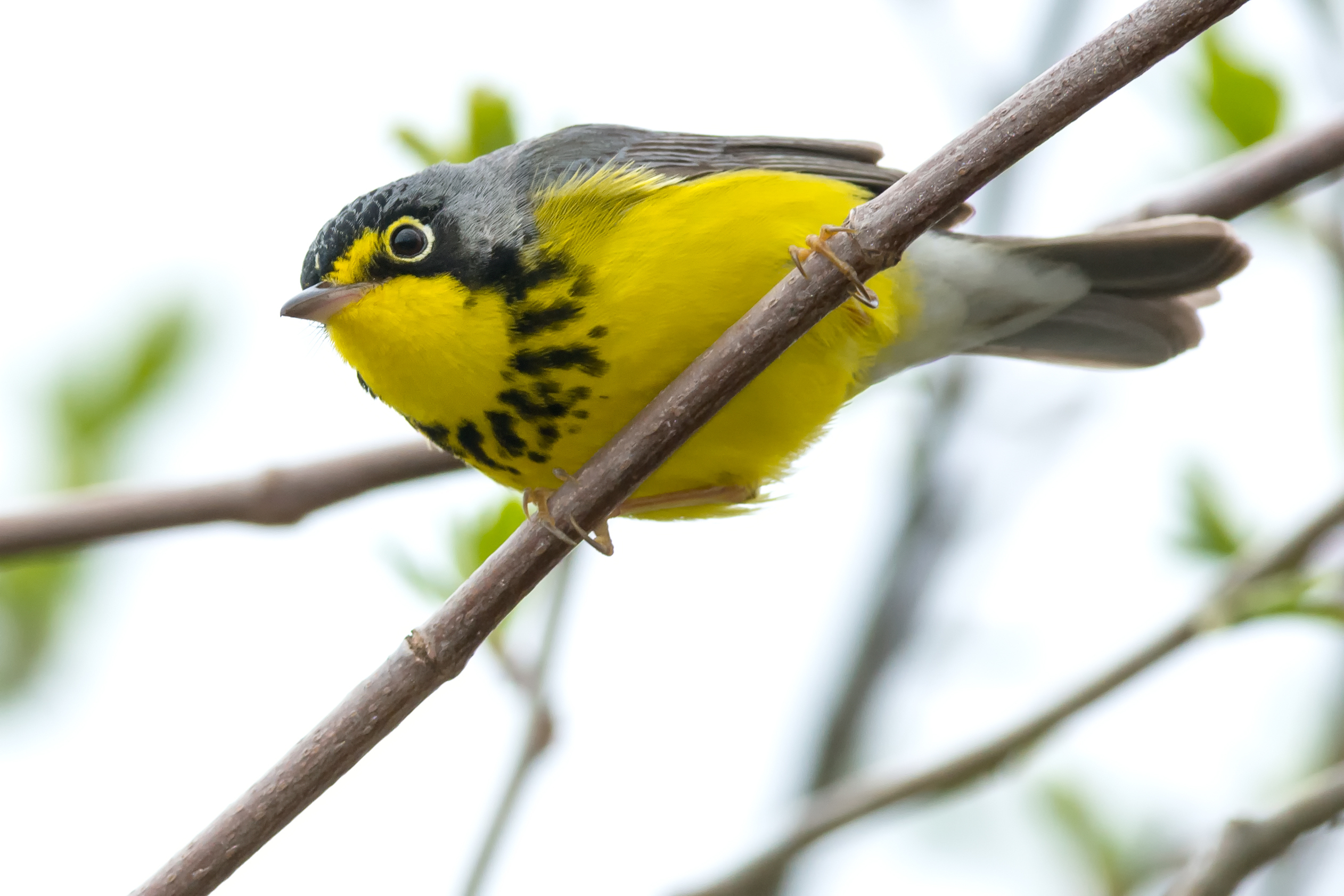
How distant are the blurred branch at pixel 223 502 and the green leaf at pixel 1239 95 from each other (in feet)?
8.88

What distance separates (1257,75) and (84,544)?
3748mm

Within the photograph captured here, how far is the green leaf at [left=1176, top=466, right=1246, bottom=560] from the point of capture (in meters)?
4.63

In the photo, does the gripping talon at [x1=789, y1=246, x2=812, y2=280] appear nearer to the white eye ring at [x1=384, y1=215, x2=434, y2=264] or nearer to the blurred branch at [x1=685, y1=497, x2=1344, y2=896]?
the white eye ring at [x1=384, y1=215, x2=434, y2=264]

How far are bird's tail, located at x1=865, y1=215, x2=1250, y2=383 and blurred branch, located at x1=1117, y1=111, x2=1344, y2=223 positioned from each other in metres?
0.17

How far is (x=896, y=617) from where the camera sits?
17.2 ft

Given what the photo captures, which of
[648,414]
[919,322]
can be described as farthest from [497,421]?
[919,322]

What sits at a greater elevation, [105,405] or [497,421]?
[105,405]

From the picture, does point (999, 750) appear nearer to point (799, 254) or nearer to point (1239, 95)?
point (799, 254)

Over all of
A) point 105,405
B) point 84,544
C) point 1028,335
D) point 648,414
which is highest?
point 105,405

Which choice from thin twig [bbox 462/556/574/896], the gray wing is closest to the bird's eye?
the gray wing

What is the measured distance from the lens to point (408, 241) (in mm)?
4219

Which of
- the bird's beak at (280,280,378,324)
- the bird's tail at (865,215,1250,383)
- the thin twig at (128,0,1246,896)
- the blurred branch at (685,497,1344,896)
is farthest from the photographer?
the bird's tail at (865,215,1250,383)

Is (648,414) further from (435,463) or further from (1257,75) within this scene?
(1257,75)

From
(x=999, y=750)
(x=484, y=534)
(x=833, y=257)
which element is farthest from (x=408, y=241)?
(x=999, y=750)
